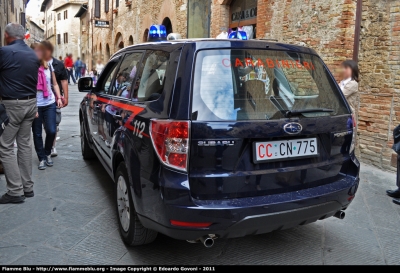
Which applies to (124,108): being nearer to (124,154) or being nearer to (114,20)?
(124,154)

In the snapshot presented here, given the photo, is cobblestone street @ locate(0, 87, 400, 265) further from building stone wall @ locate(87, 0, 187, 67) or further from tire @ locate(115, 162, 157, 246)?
building stone wall @ locate(87, 0, 187, 67)

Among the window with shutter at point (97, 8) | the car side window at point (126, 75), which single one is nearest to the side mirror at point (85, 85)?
the car side window at point (126, 75)

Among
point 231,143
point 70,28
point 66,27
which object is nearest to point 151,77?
point 231,143

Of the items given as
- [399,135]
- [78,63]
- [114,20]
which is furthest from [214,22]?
[78,63]

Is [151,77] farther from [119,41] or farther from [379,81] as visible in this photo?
[119,41]

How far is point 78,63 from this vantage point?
24.8m

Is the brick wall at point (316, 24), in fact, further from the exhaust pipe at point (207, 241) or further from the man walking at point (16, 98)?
the exhaust pipe at point (207, 241)

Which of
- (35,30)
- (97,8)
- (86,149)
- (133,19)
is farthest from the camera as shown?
(35,30)

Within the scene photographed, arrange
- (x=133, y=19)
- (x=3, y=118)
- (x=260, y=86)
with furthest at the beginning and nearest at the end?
(x=133, y=19) < (x=3, y=118) < (x=260, y=86)

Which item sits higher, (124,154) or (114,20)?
(114,20)

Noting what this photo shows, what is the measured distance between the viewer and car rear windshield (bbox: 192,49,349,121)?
258 centimetres

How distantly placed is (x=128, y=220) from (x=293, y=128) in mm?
1478

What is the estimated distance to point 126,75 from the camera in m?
3.78

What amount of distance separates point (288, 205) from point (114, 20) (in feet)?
72.9
